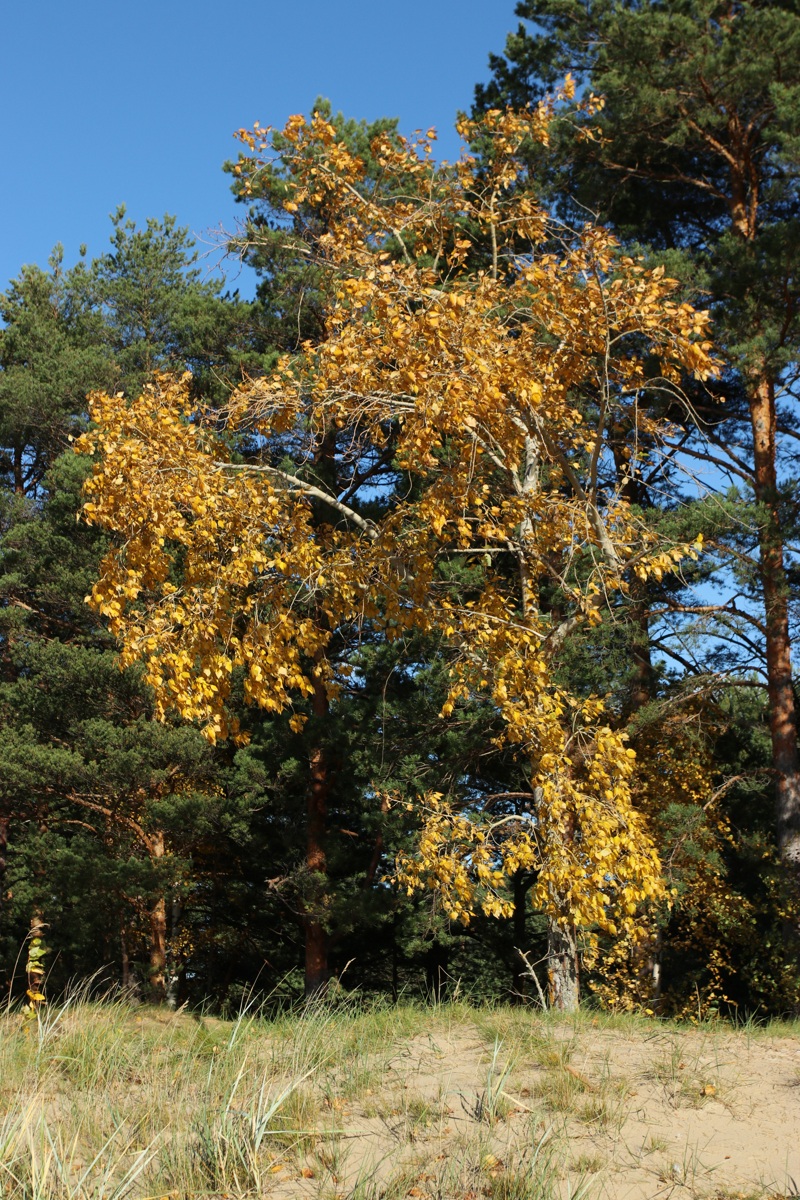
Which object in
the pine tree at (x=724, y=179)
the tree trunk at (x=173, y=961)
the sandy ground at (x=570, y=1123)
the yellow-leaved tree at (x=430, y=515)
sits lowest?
the tree trunk at (x=173, y=961)

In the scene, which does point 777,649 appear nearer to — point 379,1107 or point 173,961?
point 379,1107

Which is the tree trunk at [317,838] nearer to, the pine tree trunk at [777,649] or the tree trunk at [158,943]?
the tree trunk at [158,943]

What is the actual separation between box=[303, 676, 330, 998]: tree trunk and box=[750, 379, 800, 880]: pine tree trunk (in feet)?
20.1

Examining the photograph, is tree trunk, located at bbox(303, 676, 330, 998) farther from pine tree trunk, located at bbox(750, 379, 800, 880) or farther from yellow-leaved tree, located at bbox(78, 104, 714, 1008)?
yellow-leaved tree, located at bbox(78, 104, 714, 1008)

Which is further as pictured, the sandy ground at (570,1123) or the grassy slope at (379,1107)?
the sandy ground at (570,1123)

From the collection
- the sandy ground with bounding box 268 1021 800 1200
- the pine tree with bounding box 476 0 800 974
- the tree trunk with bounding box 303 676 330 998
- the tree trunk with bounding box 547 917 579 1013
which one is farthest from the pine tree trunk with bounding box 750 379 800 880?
the sandy ground with bounding box 268 1021 800 1200

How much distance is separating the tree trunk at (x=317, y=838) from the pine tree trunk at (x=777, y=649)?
241 inches

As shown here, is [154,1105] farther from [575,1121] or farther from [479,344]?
[479,344]

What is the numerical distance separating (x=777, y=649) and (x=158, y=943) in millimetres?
10943

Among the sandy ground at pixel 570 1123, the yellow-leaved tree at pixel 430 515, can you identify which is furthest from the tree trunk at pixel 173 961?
the sandy ground at pixel 570 1123

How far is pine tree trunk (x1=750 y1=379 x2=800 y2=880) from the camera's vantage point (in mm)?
11531

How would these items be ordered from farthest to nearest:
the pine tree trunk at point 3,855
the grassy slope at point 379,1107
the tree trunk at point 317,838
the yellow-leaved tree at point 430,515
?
the pine tree trunk at point 3,855 < the tree trunk at point 317,838 < the yellow-leaved tree at point 430,515 < the grassy slope at point 379,1107

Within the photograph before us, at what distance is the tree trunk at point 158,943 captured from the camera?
52.9 feet

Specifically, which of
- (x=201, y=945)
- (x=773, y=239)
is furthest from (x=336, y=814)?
(x=773, y=239)
